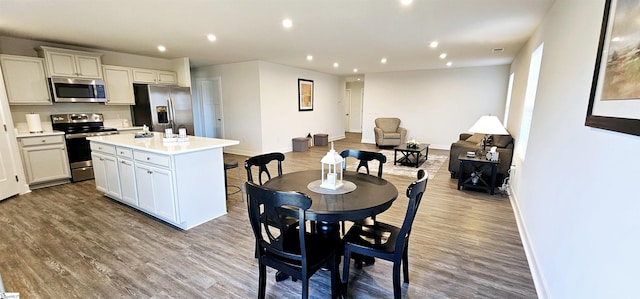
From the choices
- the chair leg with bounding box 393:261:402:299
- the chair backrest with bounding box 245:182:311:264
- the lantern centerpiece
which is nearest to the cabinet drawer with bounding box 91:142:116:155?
the chair backrest with bounding box 245:182:311:264

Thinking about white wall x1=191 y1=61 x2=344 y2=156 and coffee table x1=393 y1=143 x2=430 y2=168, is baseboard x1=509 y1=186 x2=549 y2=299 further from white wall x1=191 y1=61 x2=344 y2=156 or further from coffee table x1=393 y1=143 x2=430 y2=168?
white wall x1=191 y1=61 x2=344 y2=156

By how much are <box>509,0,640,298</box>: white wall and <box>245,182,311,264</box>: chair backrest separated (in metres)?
1.30

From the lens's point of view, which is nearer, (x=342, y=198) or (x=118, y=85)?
(x=342, y=198)

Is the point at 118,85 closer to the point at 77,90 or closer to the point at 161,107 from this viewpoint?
the point at 77,90

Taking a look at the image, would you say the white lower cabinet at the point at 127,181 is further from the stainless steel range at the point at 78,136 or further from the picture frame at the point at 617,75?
the picture frame at the point at 617,75

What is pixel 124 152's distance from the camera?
3.26m

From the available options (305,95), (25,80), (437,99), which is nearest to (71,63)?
(25,80)

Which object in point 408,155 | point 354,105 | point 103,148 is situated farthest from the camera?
point 354,105

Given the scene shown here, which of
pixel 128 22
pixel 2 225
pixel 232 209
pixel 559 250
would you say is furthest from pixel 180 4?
pixel 559 250

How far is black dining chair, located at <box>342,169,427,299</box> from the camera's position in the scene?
1.62m

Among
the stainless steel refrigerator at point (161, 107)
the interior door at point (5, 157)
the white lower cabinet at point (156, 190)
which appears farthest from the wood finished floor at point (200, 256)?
the stainless steel refrigerator at point (161, 107)

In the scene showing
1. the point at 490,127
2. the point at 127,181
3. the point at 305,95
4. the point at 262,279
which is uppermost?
the point at 305,95

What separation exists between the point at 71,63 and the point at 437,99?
850 cm

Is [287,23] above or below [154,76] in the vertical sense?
above
